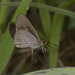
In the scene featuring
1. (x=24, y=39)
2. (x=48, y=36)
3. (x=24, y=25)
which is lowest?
(x=48, y=36)

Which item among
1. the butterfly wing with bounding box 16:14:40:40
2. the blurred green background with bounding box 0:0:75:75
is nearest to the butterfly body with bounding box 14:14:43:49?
the butterfly wing with bounding box 16:14:40:40

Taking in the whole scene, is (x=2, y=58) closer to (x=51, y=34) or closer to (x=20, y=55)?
(x=51, y=34)

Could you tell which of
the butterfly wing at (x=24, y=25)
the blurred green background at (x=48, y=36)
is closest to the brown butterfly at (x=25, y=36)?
the butterfly wing at (x=24, y=25)

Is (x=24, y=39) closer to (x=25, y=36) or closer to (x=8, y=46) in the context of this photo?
(x=25, y=36)

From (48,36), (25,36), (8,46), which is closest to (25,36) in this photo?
(25,36)

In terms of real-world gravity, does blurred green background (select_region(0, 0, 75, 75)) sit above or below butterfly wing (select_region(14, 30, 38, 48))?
below

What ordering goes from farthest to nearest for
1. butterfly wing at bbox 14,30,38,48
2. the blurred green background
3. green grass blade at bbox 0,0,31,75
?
the blurred green background
butterfly wing at bbox 14,30,38,48
green grass blade at bbox 0,0,31,75

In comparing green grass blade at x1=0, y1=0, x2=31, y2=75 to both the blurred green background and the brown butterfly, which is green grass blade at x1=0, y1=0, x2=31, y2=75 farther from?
the blurred green background

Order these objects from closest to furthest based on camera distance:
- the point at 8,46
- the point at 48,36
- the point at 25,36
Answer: the point at 8,46 → the point at 25,36 → the point at 48,36
